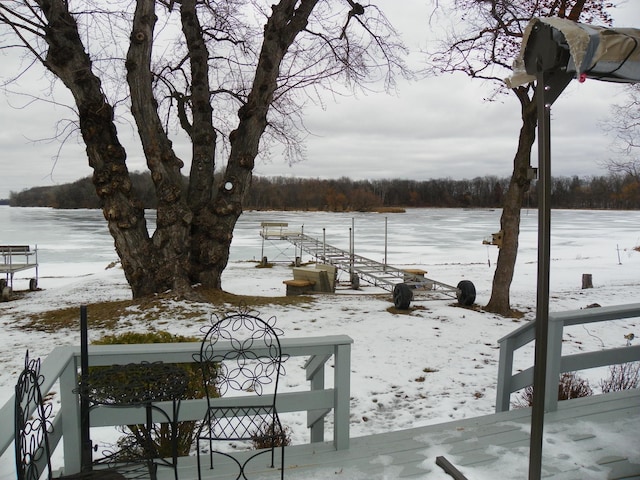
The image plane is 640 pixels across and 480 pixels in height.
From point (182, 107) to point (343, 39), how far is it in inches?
139

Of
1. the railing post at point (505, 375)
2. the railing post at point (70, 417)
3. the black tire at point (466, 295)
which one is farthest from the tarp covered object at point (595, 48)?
the black tire at point (466, 295)

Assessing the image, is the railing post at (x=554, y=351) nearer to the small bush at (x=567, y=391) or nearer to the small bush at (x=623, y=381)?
the small bush at (x=567, y=391)

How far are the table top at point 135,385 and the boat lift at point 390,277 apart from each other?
19.5 feet

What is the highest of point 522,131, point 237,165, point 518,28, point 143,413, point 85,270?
point 518,28

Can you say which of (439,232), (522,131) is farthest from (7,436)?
(439,232)

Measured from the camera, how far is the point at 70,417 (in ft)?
7.54

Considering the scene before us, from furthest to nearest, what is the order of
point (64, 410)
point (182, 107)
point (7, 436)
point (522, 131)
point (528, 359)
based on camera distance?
point (182, 107) < point (522, 131) < point (528, 359) < point (64, 410) < point (7, 436)

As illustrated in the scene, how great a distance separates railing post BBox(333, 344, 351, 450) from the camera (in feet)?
8.49

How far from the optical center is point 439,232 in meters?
36.5

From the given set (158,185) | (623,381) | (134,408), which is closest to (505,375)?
(623,381)

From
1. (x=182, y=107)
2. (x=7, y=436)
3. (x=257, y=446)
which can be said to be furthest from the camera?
(x=182, y=107)

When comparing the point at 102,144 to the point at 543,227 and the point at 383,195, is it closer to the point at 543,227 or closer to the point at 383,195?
the point at 543,227

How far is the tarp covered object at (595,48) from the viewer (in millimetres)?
1734

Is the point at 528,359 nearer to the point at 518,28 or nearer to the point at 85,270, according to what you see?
the point at 518,28
